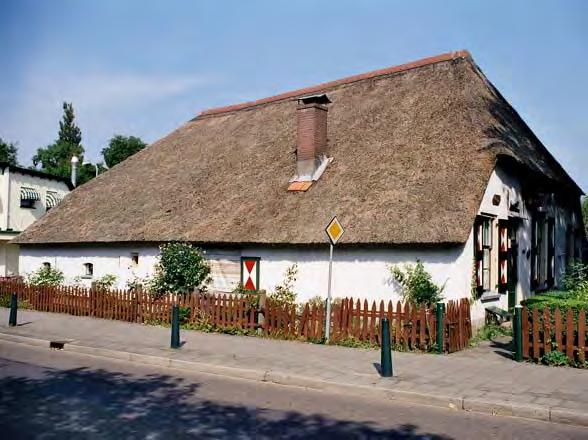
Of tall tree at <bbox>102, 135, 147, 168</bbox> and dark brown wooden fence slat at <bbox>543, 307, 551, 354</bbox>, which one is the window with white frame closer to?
dark brown wooden fence slat at <bbox>543, 307, 551, 354</bbox>

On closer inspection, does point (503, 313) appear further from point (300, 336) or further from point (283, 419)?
point (283, 419)

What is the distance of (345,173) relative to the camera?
1664 cm

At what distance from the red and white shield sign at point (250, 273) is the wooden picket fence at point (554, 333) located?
7738mm

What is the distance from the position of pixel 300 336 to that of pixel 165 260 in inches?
220

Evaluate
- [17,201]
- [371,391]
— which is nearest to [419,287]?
[371,391]

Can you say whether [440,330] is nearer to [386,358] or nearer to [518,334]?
[518,334]

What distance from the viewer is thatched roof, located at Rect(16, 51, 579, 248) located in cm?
1402

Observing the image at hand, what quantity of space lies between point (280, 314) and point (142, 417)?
6.60 meters

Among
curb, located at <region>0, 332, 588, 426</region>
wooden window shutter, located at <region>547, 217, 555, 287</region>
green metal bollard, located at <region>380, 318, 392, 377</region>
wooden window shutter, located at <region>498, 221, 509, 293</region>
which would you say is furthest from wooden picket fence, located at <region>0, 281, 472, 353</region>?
wooden window shutter, located at <region>547, 217, 555, 287</region>

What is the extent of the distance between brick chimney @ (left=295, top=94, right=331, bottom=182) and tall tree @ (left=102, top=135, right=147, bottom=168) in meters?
41.0

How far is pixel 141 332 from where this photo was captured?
14539 mm

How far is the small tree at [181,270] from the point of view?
16.7 meters

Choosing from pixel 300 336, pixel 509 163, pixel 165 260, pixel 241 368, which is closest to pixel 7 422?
pixel 241 368

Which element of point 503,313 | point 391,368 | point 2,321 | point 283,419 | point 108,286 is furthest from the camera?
point 108,286
